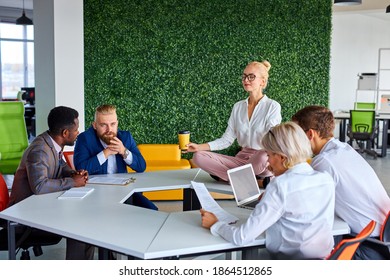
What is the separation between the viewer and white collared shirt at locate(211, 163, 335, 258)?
2.35 m

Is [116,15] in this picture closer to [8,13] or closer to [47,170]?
[47,170]

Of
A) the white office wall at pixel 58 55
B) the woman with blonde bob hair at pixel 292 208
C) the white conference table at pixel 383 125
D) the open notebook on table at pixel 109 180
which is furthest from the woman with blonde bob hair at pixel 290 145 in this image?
the white conference table at pixel 383 125

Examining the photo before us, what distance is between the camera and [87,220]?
8.90 feet

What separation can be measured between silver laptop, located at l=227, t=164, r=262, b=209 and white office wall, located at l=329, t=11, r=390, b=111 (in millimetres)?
11049

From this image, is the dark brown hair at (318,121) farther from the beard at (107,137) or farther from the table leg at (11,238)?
the table leg at (11,238)

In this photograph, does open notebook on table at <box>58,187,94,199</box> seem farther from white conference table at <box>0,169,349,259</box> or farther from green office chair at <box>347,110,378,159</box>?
green office chair at <box>347,110,378,159</box>

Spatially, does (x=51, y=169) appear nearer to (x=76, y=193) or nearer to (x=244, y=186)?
(x=76, y=193)

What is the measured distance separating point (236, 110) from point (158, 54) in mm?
3077

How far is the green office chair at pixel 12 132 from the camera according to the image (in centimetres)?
655

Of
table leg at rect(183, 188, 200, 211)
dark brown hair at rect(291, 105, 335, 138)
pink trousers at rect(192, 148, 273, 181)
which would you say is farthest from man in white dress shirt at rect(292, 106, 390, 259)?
table leg at rect(183, 188, 200, 211)

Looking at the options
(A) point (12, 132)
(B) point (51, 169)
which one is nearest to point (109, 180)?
(B) point (51, 169)

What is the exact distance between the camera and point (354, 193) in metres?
2.82

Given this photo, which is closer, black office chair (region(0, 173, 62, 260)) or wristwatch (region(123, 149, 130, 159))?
black office chair (region(0, 173, 62, 260))
